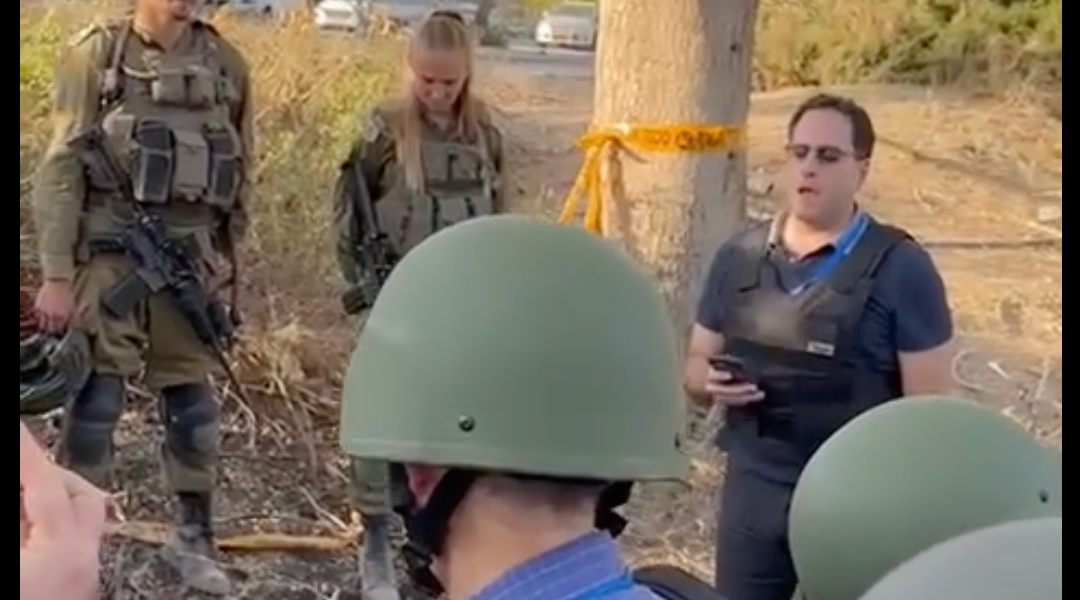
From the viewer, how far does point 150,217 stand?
5.36m

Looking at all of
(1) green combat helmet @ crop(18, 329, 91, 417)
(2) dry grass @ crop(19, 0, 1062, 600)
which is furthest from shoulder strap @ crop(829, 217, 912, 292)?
(1) green combat helmet @ crop(18, 329, 91, 417)

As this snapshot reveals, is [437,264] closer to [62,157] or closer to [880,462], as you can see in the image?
[880,462]

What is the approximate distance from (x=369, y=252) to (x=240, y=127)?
490 millimetres

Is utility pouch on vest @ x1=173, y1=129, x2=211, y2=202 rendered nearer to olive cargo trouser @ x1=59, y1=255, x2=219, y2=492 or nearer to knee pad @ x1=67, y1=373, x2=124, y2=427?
olive cargo trouser @ x1=59, y1=255, x2=219, y2=492

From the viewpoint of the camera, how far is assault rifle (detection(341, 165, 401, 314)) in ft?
18.1

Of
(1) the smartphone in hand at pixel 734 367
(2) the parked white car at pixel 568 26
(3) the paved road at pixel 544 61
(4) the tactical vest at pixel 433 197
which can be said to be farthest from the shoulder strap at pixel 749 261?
(2) the parked white car at pixel 568 26

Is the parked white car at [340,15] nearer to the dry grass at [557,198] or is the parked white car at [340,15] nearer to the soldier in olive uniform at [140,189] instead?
the dry grass at [557,198]

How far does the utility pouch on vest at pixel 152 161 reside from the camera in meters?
5.28

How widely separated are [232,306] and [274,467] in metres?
1.08

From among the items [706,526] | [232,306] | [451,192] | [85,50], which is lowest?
[706,526]

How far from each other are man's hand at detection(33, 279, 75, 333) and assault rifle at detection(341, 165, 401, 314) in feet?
2.53

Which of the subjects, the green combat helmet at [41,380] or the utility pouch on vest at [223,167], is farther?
the utility pouch on vest at [223,167]

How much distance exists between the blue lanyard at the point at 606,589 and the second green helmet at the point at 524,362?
0.57ft
